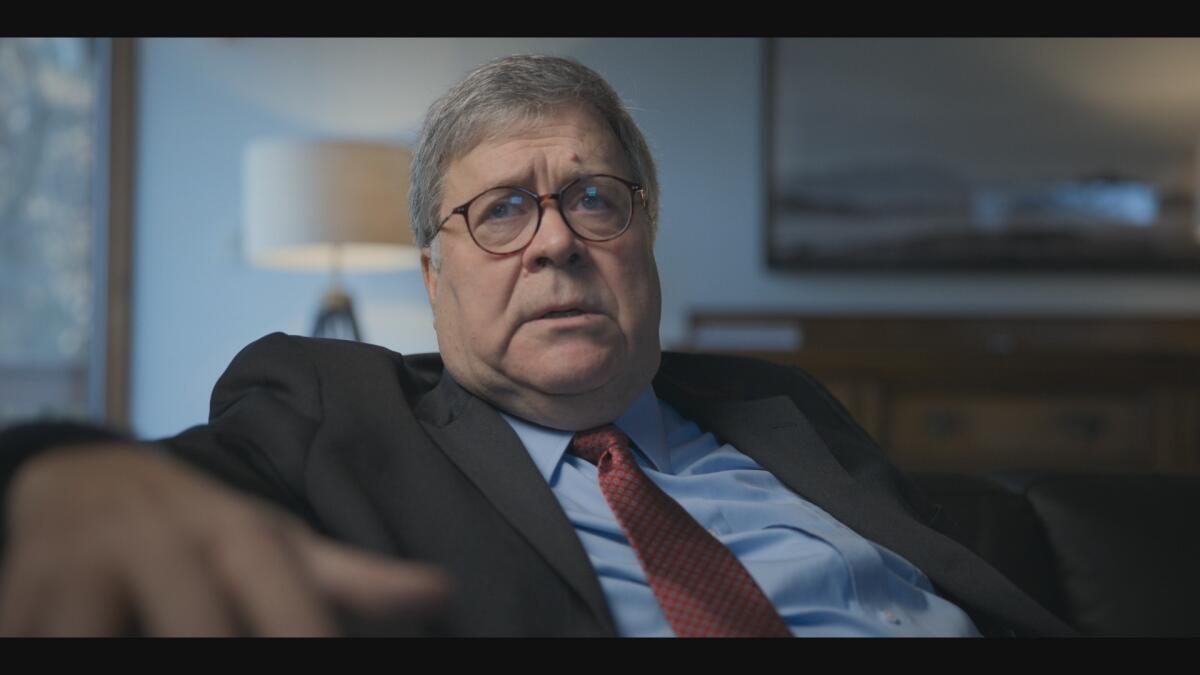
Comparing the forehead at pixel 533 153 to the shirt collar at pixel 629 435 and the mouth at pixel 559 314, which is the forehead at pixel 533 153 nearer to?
the mouth at pixel 559 314

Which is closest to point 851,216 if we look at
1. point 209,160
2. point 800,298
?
point 800,298

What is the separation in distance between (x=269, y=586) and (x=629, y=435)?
915 mm

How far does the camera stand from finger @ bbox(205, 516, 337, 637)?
46 cm

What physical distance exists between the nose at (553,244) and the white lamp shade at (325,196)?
7.10 feet

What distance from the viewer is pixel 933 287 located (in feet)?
13.5

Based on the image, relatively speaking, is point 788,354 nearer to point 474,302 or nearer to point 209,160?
point 474,302

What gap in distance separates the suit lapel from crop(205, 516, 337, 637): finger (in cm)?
58

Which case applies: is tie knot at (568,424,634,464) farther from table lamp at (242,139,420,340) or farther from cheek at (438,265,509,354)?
table lamp at (242,139,420,340)

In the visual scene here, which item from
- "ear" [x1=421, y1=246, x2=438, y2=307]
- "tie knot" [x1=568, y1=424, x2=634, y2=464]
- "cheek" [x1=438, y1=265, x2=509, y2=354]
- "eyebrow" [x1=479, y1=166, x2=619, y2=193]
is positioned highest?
"eyebrow" [x1=479, y1=166, x2=619, y2=193]

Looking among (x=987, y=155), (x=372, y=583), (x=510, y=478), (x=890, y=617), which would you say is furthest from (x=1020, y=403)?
(x=372, y=583)

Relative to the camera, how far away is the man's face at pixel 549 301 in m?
1.31

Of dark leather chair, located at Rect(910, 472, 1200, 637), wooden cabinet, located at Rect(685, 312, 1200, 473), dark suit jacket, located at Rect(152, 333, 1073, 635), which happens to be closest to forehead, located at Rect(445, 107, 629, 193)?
dark suit jacket, located at Rect(152, 333, 1073, 635)
